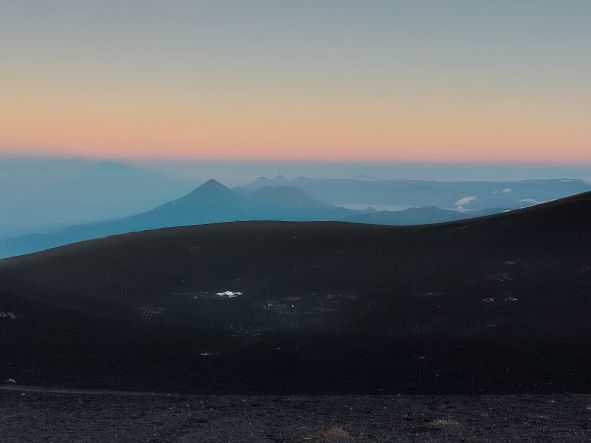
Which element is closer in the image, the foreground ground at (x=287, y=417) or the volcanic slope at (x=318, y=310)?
the foreground ground at (x=287, y=417)

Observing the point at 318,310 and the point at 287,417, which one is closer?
the point at 287,417

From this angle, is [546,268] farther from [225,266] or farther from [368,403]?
[225,266]

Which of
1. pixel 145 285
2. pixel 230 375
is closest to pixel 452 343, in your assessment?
pixel 230 375

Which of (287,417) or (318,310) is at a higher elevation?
(318,310)

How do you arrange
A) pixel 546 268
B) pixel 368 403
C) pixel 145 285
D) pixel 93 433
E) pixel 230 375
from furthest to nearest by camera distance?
pixel 145 285
pixel 546 268
pixel 230 375
pixel 368 403
pixel 93 433

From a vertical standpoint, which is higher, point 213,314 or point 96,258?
point 96,258
